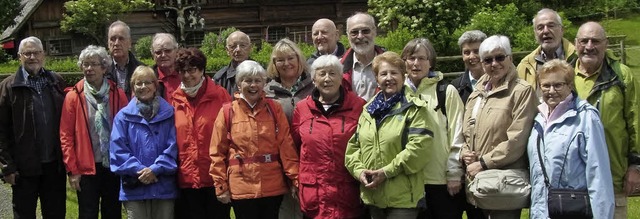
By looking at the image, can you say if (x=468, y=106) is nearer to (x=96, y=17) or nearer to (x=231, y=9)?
(x=96, y=17)

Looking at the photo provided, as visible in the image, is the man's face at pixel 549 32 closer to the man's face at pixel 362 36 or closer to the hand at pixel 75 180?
the man's face at pixel 362 36

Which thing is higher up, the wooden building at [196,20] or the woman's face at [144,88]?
the wooden building at [196,20]

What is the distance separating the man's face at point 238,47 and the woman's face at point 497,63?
2.39 metres

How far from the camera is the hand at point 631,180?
539 cm

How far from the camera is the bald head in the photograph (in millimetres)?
6828

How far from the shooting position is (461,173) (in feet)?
18.2

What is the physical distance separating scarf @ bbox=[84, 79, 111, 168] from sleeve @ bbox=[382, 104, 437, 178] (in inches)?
98.0

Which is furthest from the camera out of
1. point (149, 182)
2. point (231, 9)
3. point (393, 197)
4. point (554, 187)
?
point (231, 9)

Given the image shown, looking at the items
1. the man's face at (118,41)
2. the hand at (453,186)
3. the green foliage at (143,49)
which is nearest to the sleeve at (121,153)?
the man's face at (118,41)

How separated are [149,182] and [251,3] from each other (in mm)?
21367

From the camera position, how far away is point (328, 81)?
18.5 feet

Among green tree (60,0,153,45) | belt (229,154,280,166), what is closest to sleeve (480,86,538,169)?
belt (229,154,280,166)

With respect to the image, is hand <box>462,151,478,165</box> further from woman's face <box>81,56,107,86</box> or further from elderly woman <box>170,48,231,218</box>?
woman's face <box>81,56,107,86</box>

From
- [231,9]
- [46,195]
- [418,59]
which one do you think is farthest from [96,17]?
[418,59]
